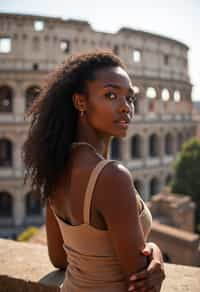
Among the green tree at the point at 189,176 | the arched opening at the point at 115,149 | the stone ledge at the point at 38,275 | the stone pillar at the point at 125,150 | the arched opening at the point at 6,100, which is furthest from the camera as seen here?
the arched opening at the point at 115,149

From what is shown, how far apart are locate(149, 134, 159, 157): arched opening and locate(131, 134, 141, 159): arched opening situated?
142 cm

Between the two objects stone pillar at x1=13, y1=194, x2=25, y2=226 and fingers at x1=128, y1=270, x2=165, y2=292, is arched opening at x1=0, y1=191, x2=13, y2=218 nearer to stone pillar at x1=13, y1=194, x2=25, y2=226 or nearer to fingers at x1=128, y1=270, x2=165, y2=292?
stone pillar at x1=13, y1=194, x2=25, y2=226

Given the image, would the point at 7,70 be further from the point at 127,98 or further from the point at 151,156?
the point at 127,98

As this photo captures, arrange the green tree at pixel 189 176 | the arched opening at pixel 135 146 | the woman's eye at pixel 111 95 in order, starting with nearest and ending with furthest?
the woman's eye at pixel 111 95 < the green tree at pixel 189 176 < the arched opening at pixel 135 146

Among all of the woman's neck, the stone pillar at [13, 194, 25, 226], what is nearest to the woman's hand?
the woman's neck

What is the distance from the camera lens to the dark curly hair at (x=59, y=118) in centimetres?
141

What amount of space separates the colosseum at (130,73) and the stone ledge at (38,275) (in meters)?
14.9

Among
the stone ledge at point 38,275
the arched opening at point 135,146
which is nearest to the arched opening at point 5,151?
the arched opening at point 135,146

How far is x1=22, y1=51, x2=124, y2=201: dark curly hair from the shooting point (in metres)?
1.41

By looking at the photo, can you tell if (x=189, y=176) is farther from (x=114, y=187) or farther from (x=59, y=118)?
(x=114, y=187)

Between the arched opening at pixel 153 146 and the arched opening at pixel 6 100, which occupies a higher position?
the arched opening at pixel 6 100

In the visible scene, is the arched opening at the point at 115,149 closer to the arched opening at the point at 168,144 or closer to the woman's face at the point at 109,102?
the arched opening at the point at 168,144

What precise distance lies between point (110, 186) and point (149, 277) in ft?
1.23

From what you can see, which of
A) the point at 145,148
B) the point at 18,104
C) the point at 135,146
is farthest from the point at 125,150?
the point at 18,104
